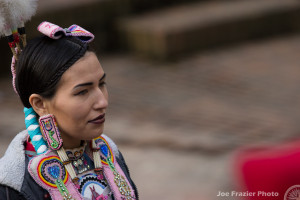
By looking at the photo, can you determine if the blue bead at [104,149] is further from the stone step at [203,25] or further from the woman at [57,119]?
the stone step at [203,25]

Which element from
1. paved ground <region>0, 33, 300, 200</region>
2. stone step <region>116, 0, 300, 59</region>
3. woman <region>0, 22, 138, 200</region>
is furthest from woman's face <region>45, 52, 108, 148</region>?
stone step <region>116, 0, 300, 59</region>

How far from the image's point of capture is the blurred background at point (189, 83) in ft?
18.3

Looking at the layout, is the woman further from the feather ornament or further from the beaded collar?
the feather ornament

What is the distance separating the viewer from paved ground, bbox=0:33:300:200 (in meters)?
5.41

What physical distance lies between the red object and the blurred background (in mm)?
3086

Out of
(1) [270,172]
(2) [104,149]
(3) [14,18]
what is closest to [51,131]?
(2) [104,149]

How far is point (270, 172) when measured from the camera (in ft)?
5.97

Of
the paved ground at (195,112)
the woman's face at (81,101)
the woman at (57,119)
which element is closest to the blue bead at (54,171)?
the woman at (57,119)

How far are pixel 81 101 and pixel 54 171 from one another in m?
0.28

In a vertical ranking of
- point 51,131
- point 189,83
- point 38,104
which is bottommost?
point 51,131

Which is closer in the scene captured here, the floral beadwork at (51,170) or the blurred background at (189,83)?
the floral beadwork at (51,170)

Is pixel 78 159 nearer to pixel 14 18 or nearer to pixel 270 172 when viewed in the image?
pixel 14 18

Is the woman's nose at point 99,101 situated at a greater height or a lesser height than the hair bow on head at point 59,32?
lesser

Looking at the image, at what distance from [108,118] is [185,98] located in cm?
101
